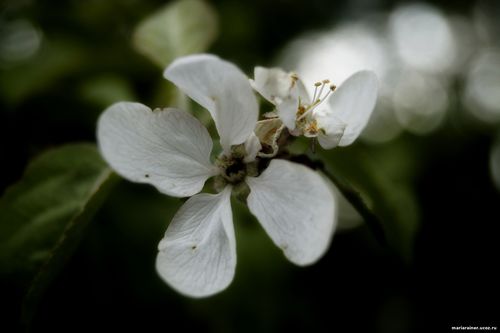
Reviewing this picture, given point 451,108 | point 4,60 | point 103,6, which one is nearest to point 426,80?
point 451,108

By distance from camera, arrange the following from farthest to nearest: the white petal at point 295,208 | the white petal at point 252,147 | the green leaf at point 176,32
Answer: the green leaf at point 176,32 < the white petal at point 252,147 < the white petal at point 295,208

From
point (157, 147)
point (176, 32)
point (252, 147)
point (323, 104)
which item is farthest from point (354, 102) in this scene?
point (176, 32)

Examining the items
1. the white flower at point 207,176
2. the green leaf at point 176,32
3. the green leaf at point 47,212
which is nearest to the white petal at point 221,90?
the white flower at point 207,176

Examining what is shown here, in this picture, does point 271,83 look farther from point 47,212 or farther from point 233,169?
point 47,212

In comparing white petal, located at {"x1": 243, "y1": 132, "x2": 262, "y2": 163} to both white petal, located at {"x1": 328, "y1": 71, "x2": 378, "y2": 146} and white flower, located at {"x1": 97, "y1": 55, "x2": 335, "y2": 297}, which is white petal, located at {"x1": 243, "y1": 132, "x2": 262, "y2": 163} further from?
white petal, located at {"x1": 328, "y1": 71, "x2": 378, "y2": 146}

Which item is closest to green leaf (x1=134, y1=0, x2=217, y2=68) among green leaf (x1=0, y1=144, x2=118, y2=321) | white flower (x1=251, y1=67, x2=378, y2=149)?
green leaf (x1=0, y1=144, x2=118, y2=321)

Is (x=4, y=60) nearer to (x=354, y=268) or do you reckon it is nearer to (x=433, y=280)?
(x=354, y=268)

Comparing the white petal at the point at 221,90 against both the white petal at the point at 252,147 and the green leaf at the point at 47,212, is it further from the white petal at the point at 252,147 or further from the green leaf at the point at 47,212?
the green leaf at the point at 47,212
